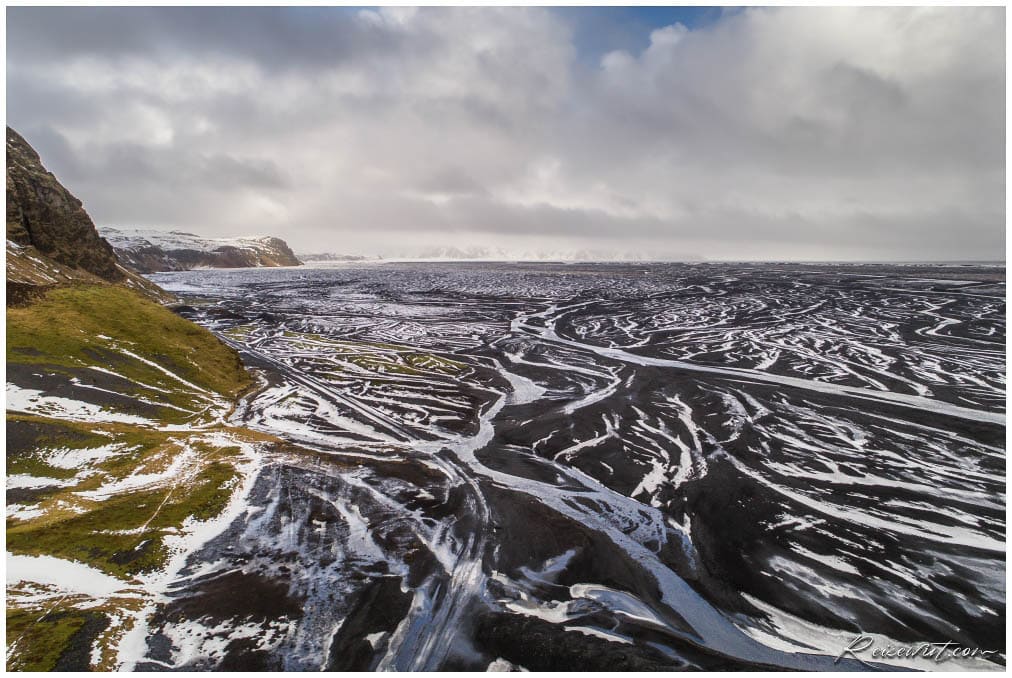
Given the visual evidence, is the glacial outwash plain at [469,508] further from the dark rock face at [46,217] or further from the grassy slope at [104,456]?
the dark rock face at [46,217]

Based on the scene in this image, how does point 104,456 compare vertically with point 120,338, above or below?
below

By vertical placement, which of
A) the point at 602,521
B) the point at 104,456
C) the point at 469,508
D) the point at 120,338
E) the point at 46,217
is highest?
the point at 46,217

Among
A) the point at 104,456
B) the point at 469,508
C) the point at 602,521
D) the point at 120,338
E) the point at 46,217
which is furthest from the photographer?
the point at 46,217

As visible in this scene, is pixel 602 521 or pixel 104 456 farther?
pixel 104 456

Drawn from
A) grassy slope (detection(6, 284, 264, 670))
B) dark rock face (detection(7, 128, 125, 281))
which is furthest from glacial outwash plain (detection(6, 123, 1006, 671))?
dark rock face (detection(7, 128, 125, 281))

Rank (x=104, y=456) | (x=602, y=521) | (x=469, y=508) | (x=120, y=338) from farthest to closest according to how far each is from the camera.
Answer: (x=120, y=338), (x=469, y=508), (x=104, y=456), (x=602, y=521)

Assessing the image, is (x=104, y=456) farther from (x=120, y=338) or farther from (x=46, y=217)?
(x=46, y=217)

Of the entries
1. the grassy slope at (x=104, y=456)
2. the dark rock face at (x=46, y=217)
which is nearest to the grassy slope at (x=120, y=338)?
the grassy slope at (x=104, y=456)

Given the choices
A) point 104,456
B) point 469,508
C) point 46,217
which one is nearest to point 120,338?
point 104,456

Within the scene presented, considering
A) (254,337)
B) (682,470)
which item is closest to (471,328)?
(254,337)

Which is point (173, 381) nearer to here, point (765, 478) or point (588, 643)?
point (588, 643)
